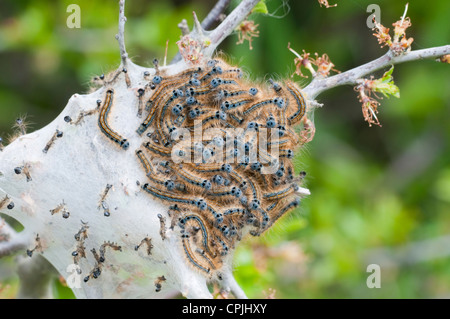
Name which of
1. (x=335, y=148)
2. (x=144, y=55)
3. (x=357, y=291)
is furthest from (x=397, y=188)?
(x=144, y=55)

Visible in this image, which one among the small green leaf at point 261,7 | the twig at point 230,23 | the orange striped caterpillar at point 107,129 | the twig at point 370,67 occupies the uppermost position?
the small green leaf at point 261,7

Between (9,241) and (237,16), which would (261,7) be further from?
(9,241)

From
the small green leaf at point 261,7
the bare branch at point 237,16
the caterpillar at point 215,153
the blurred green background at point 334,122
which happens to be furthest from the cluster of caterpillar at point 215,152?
the blurred green background at point 334,122

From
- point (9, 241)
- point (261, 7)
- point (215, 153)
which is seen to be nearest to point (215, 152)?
point (215, 153)

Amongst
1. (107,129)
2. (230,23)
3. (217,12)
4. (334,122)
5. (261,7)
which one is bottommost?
(107,129)

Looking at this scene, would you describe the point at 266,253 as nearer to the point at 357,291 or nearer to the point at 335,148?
the point at 357,291

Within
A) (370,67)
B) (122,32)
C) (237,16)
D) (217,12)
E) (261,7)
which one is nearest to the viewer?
(122,32)

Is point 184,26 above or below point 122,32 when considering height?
above

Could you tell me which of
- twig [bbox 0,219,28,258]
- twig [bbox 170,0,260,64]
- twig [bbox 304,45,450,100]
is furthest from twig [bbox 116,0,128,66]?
twig [bbox 0,219,28,258]

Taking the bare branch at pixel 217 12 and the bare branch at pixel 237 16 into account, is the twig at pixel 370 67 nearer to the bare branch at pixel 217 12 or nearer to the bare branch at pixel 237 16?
the bare branch at pixel 237 16
